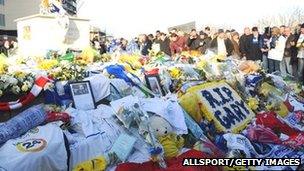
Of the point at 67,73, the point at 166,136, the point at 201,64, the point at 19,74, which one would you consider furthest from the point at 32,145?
the point at 201,64

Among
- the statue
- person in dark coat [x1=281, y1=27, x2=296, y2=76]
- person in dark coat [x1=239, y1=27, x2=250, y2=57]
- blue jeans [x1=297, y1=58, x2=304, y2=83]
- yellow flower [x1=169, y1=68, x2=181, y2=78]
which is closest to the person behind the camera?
yellow flower [x1=169, y1=68, x2=181, y2=78]

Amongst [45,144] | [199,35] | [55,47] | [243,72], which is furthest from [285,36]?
[45,144]

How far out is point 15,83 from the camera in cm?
785

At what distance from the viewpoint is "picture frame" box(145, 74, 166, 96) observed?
29.9 ft

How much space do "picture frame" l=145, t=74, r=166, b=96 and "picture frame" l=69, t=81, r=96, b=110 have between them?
1330 millimetres

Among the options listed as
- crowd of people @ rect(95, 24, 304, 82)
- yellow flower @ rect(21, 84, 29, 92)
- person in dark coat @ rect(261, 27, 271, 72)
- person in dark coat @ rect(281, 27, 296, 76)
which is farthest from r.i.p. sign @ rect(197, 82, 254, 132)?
person in dark coat @ rect(261, 27, 271, 72)

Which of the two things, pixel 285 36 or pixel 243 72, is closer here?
pixel 243 72

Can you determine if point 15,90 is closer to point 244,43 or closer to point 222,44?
point 222,44

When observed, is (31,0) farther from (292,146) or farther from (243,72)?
(292,146)

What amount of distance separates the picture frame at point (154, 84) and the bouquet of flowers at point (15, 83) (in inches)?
84.4

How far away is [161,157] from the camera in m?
5.69

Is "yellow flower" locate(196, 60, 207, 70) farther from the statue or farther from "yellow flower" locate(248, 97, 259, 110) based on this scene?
the statue

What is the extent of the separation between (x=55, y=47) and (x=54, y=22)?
69cm

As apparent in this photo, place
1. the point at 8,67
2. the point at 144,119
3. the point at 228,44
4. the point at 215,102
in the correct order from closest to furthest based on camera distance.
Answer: the point at 144,119 < the point at 215,102 < the point at 8,67 < the point at 228,44
